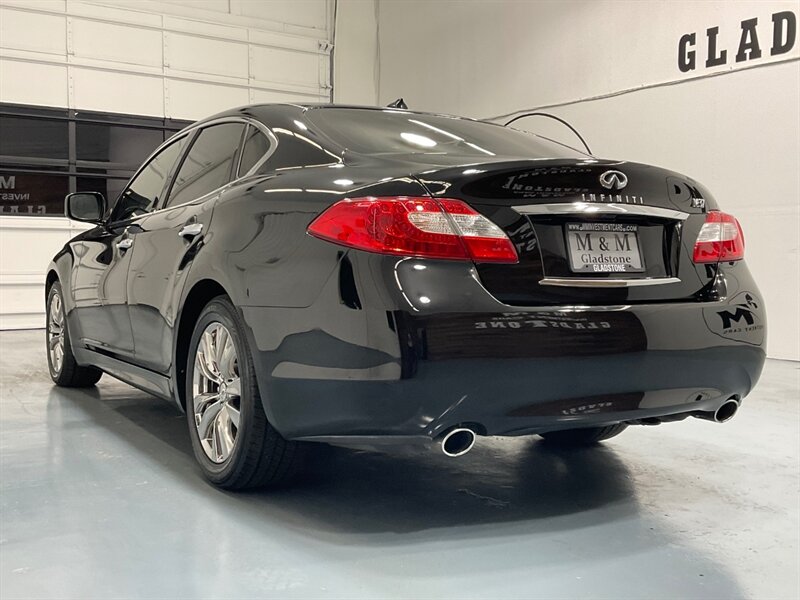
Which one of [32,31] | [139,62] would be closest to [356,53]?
[139,62]

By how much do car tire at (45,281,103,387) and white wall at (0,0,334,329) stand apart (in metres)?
5.32

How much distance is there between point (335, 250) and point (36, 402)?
274 cm

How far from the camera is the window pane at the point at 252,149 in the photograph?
110 inches

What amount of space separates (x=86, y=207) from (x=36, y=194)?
808cm

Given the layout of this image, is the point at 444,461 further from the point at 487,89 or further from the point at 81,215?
the point at 487,89

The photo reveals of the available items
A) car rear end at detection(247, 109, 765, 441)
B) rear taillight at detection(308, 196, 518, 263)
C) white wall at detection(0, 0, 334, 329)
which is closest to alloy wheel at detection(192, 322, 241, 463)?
car rear end at detection(247, 109, 765, 441)

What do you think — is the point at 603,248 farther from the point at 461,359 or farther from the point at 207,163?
the point at 207,163

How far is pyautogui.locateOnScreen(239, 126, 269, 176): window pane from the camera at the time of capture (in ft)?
9.19

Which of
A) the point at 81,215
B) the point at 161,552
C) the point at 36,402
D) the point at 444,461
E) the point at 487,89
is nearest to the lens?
the point at 161,552

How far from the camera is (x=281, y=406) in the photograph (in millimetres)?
2307

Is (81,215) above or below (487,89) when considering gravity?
below

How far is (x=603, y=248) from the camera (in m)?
2.24

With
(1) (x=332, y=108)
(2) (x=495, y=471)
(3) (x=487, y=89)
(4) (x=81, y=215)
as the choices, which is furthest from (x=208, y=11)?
(2) (x=495, y=471)

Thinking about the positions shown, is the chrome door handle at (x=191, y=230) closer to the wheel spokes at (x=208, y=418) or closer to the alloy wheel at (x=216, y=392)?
the alloy wheel at (x=216, y=392)
